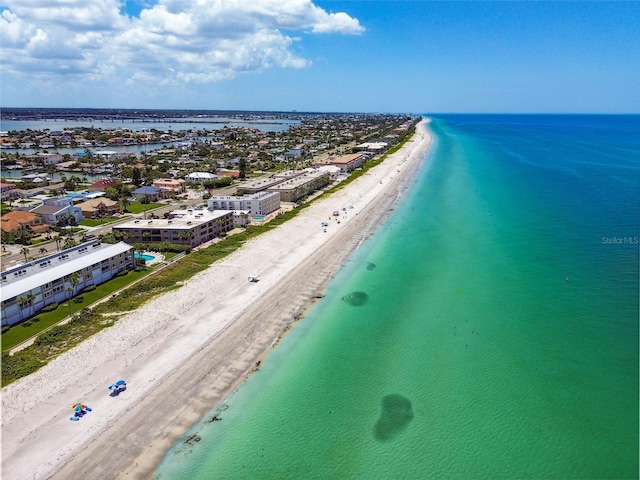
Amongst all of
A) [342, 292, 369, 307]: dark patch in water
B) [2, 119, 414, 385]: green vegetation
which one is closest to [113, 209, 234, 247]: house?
[2, 119, 414, 385]: green vegetation

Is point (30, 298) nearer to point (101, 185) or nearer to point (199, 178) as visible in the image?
point (101, 185)

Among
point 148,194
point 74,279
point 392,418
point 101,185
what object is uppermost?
point 148,194

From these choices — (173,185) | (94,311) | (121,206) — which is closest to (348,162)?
(173,185)

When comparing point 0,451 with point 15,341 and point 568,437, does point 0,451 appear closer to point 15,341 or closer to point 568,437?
point 15,341

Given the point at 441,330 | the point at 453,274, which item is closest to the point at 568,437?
the point at 441,330

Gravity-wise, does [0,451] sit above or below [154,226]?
below

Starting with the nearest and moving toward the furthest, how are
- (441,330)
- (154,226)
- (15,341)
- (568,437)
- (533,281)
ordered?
(568,437) → (15,341) → (441,330) → (533,281) → (154,226)

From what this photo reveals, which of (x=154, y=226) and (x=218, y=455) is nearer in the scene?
(x=218, y=455)

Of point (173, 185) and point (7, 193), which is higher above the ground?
point (173, 185)
